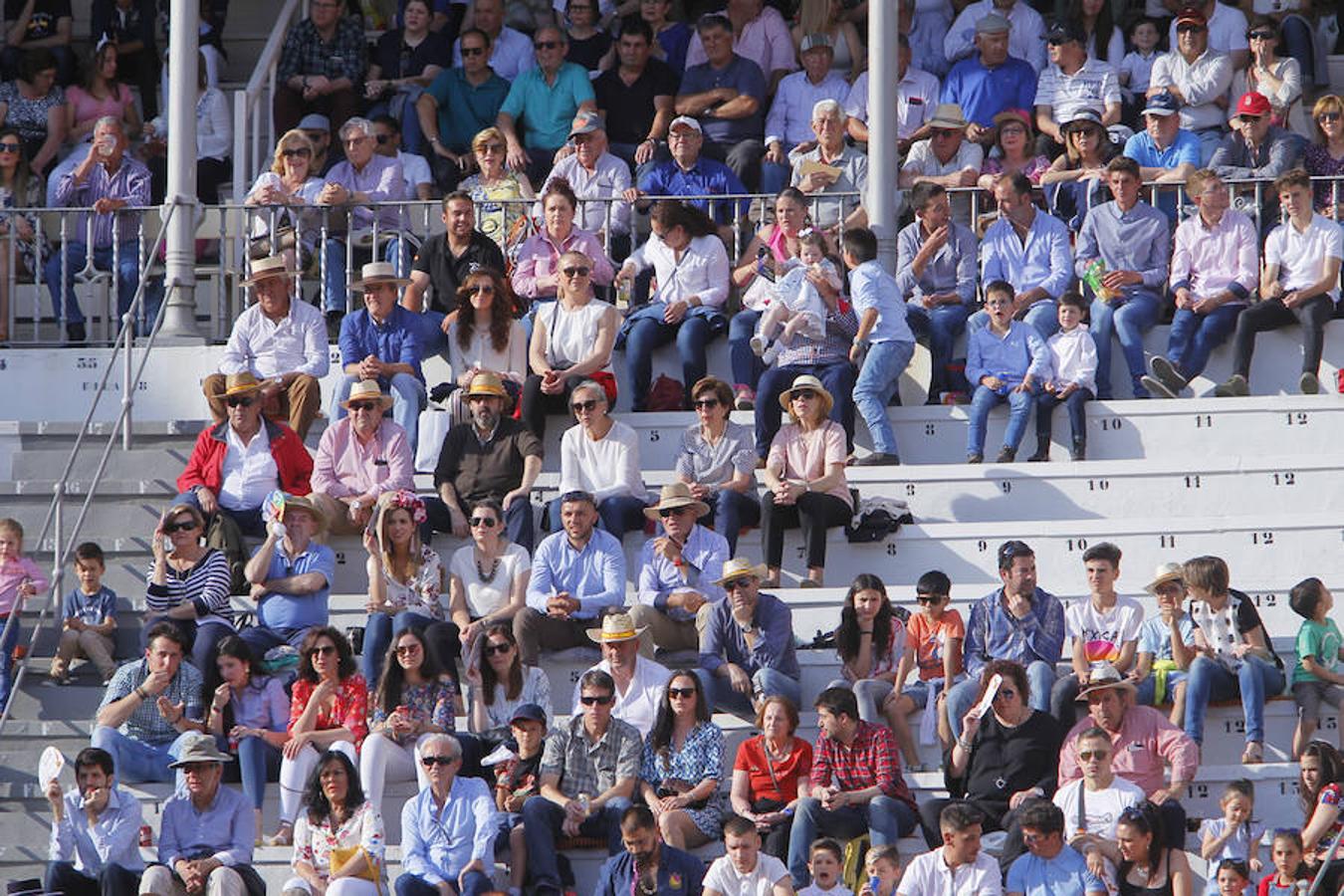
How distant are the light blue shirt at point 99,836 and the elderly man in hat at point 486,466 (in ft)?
7.53

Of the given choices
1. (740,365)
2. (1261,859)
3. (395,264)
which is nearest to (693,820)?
(1261,859)

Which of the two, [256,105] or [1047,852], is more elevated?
[256,105]

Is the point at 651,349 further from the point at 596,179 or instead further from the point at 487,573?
the point at 487,573

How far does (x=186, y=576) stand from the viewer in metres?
14.2

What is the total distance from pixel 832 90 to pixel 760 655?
547 cm

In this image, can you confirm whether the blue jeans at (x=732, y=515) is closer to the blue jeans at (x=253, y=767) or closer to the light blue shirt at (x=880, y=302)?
the light blue shirt at (x=880, y=302)

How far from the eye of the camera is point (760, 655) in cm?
1361

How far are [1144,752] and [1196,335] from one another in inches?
136

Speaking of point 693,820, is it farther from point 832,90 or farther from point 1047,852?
point 832,90

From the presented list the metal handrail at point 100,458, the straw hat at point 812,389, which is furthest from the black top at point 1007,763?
the metal handrail at point 100,458

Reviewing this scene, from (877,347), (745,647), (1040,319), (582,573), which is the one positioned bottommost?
(745,647)

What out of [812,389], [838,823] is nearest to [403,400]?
[812,389]

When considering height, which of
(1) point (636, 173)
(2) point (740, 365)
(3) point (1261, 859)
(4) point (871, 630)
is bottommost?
(3) point (1261, 859)

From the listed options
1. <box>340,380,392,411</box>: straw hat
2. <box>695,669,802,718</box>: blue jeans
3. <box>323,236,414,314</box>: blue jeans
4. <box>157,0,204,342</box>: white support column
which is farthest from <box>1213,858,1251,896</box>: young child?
<box>157,0,204,342</box>: white support column
